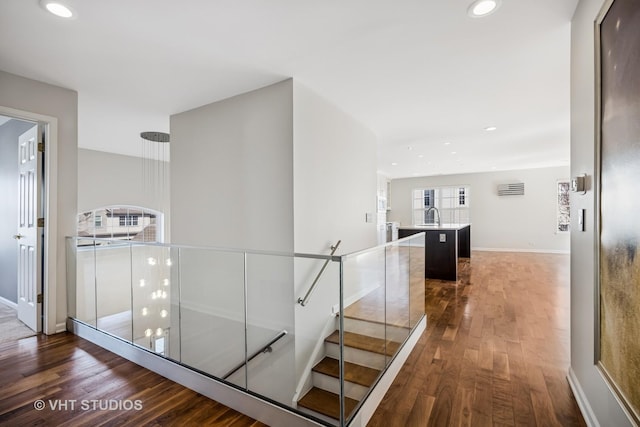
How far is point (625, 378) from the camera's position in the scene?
1.24 m

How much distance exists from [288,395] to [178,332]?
1398 millimetres

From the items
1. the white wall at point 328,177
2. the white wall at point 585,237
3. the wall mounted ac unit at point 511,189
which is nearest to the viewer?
the white wall at point 585,237

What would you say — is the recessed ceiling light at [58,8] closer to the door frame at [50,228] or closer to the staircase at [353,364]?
the door frame at [50,228]

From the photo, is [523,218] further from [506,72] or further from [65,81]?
[65,81]

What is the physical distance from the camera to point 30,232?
325cm

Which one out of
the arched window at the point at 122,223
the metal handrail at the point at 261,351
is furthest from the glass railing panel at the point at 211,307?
the arched window at the point at 122,223

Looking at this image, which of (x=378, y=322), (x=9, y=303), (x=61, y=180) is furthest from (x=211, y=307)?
(x=9, y=303)

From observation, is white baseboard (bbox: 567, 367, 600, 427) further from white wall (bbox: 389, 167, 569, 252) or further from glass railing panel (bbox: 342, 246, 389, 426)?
white wall (bbox: 389, 167, 569, 252)

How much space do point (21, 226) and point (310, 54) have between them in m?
3.88

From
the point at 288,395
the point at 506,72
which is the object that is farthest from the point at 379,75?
the point at 288,395

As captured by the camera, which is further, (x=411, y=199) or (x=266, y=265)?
(x=411, y=199)

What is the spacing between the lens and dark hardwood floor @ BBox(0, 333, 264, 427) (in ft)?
6.26

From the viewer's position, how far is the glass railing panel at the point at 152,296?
3016 mm

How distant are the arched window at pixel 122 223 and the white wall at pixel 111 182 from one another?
0.19 meters
